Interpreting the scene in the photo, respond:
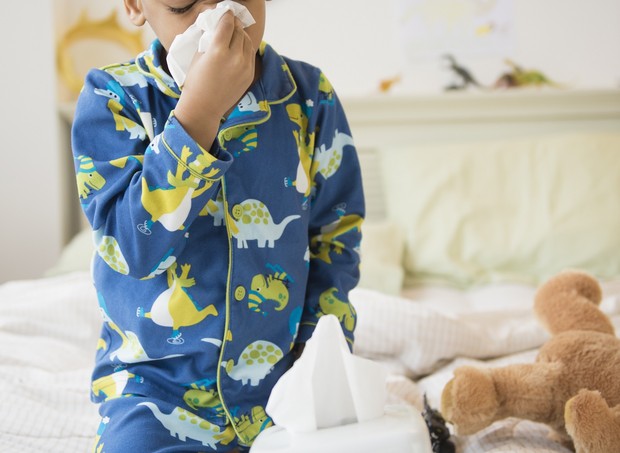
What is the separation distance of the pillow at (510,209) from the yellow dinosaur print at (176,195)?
1468 millimetres

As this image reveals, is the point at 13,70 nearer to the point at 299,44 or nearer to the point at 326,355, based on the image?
the point at 299,44

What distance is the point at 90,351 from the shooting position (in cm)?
160

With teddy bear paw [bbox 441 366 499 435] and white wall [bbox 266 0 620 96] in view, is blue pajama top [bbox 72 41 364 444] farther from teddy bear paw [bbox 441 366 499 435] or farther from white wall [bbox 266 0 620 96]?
white wall [bbox 266 0 620 96]

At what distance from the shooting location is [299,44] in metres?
2.75

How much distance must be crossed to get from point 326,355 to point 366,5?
2.21m

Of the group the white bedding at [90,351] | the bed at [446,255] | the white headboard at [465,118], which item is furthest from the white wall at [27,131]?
the white headboard at [465,118]

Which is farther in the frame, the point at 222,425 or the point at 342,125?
the point at 342,125

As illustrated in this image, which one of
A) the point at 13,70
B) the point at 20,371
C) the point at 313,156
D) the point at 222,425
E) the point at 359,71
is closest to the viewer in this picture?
the point at 222,425

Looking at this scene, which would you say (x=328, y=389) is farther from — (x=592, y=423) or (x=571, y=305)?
(x=571, y=305)

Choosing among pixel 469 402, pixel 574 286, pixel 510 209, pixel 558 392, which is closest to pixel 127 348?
pixel 469 402

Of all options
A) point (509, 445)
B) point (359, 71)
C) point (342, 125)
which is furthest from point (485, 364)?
point (359, 71)

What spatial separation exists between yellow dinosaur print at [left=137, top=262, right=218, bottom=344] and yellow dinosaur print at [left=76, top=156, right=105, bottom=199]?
131 mm

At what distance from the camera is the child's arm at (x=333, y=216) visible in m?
1.06

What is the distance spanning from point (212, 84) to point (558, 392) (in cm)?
60
